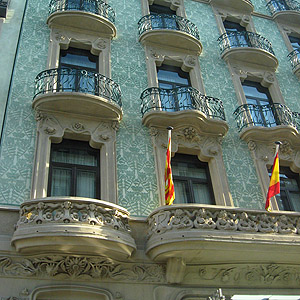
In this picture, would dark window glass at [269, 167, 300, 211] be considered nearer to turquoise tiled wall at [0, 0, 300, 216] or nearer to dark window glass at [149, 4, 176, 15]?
turquoise tiled wall at [0, 0, 300, 216]

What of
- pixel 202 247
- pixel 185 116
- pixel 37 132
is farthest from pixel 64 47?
pixel 202 247

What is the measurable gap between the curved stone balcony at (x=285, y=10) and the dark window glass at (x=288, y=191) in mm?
9610

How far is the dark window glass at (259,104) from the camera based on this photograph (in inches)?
531

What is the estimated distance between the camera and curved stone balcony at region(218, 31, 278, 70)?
50.5ft


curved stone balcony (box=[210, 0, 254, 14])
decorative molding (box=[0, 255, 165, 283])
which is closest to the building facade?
decorative molding (box=[0, 255, 165, 283])

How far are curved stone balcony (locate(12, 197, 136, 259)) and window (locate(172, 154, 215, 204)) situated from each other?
8.57ft

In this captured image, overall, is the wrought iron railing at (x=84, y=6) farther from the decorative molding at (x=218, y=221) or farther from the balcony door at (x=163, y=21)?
the decorative molding at (x=218, y=221)

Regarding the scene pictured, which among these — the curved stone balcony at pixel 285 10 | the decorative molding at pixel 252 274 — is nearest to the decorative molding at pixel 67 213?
the decorative molding at pixel 252 274

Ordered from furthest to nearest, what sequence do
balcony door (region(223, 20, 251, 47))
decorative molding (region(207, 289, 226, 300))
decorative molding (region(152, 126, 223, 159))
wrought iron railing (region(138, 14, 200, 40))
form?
balcony door (region(223, 20, 251, 47)) < wrought iron railing (region(138, 14, 200, 40)) < decorative molding (region(152, 126, 223, 159)) < decorative molding (region(207, 289, 226, 300))

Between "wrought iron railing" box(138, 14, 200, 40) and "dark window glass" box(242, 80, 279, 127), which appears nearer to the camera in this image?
"dark window glass" box(242, 80, 279, 127)

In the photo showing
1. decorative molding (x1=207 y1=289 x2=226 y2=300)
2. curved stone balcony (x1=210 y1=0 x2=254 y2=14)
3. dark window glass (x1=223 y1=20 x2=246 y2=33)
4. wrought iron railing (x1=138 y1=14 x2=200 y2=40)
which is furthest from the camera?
curved stone balcony (x1=210 y1=0 x2=254 y2=14)

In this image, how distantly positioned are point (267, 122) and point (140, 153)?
501cm

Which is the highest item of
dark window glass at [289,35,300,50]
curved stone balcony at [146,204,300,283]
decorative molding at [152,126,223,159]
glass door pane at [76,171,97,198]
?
dark window glass at [289,35,300,50]

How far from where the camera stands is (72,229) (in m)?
8.34
